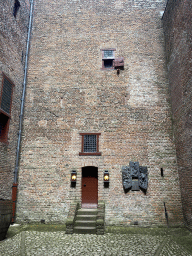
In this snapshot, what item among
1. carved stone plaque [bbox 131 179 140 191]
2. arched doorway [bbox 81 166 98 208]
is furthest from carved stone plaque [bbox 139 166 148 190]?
arched doorway [bbox 81 166 98 208]

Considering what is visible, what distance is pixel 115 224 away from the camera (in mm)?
8148

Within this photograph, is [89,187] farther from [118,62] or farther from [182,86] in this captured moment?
[118,62]

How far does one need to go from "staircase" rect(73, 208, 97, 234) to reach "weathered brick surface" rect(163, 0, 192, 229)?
3736mm

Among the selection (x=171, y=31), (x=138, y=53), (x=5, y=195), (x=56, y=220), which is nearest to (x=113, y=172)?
(x=56, y=220)

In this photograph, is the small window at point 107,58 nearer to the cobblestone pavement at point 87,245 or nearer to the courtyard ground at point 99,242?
the courtyard ground at point 99,242

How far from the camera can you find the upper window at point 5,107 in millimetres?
8186

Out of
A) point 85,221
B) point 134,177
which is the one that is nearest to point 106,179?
point 134,177

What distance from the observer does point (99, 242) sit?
19.9 ft

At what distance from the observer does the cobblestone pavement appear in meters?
5.21

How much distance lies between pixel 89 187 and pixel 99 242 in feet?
9.48

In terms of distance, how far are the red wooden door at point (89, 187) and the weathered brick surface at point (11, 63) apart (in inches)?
125

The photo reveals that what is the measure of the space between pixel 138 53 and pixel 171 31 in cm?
181

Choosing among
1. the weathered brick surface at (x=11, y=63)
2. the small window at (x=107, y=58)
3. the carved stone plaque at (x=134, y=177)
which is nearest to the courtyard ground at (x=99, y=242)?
the carved stone plaque at (x=134, y=177)

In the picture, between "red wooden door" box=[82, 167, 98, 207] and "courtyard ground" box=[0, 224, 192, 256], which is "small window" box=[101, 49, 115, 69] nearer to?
"red wooden door" box=[82, 167, 98, 207]
